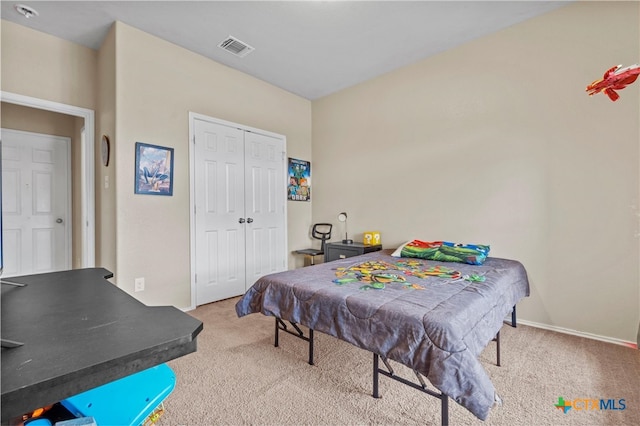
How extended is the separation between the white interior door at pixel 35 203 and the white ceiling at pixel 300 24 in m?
1.75

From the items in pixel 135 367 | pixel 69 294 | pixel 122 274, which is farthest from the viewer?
pixel 122 274

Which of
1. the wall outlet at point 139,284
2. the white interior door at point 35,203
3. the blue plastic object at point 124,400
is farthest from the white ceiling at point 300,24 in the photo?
the blue plastic object at point 124,400

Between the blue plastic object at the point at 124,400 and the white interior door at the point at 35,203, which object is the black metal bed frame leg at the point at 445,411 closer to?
the blue plastic object at the point at 124,400

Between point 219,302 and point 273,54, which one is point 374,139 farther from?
point 219,302

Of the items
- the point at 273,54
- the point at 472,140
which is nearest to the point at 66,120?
the point at 273,54

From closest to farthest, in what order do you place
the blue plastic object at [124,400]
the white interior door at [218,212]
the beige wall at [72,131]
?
1. the blue plastic object at [124,400]
2. the white interior door at [218,212]
3. the beige wall at [72,131]

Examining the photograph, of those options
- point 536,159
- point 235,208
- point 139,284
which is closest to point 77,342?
point 139,284

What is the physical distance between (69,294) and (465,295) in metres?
1.87

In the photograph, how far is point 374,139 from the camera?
3.87 m

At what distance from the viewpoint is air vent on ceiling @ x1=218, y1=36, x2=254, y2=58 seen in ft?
9.96

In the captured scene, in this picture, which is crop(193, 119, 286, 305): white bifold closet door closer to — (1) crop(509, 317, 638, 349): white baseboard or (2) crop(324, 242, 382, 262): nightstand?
(2) crop(324, 242, 382, 262): nightstand

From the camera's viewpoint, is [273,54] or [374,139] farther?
[374,139]

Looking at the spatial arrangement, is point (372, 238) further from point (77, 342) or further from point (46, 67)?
point (46, 67)

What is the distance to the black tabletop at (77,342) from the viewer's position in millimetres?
550
